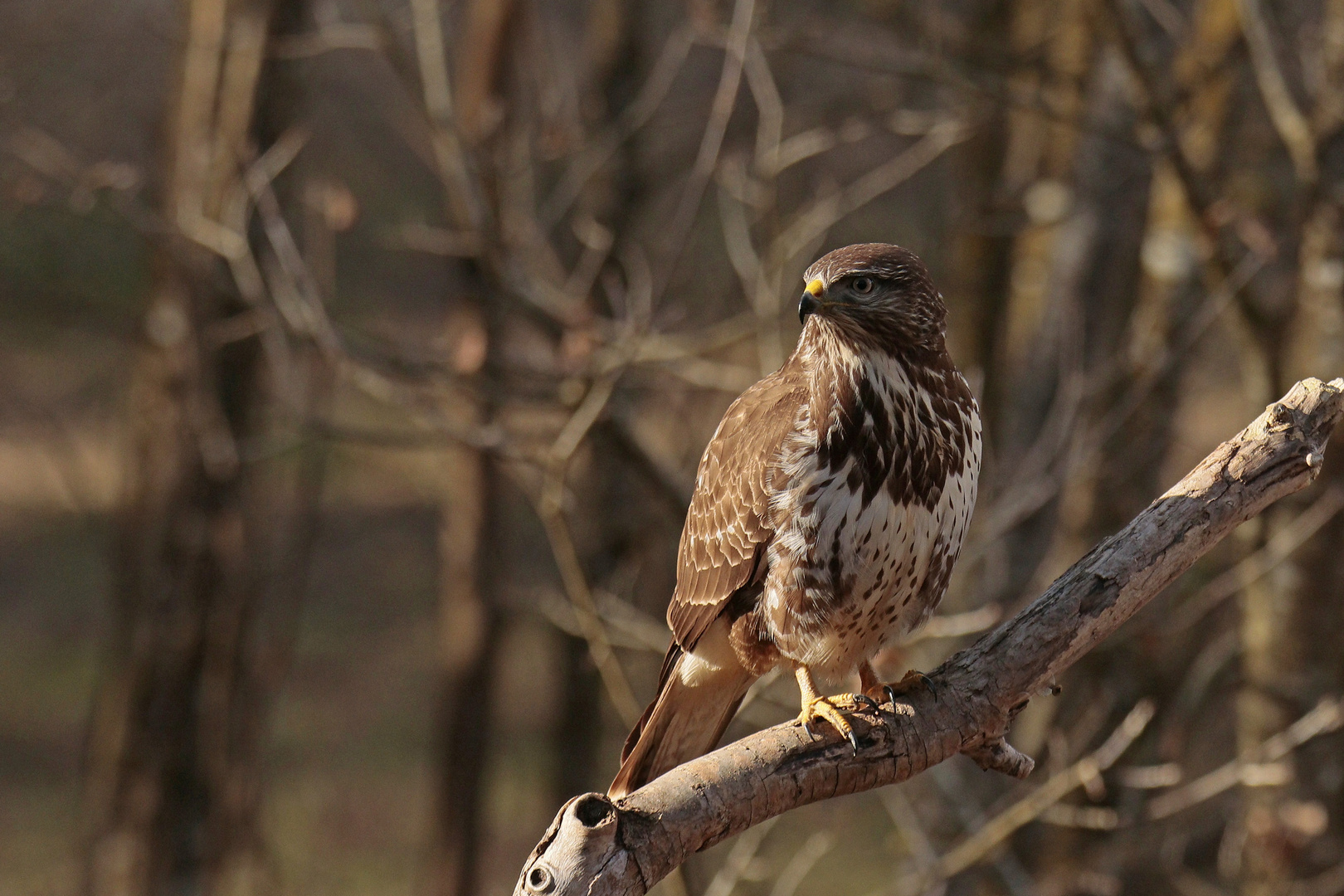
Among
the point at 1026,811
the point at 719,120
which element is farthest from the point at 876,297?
the point at 1026,811

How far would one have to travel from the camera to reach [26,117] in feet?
28.1

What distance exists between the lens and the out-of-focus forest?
5.59 m

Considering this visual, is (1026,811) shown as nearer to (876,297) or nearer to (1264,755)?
(1264,755)

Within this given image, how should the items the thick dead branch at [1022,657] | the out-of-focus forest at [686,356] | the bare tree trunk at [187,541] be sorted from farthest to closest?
1. the bare tree trunk at [187,541]
2. the out-of-focus forest at [686,356]
3. the thick dead branch at [1022,657]

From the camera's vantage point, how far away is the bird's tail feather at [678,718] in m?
4.21

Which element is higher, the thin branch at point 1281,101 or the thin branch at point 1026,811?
A: the thin branch at point 1281,101

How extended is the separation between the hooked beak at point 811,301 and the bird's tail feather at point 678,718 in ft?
3.43

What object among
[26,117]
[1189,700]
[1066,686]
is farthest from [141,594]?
[1189,700]

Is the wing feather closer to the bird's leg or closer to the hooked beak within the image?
the hooked beak

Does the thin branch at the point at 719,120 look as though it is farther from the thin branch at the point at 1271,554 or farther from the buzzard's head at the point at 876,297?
the thin branch at the point at 1271,554

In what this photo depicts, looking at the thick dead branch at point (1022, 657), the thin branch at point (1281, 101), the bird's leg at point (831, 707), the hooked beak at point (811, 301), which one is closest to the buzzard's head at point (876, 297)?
the hooked beak at point (811, 301)

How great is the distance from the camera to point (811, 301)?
12.5ft

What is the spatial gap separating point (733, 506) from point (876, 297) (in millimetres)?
681

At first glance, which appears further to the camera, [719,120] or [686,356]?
[686,356]
